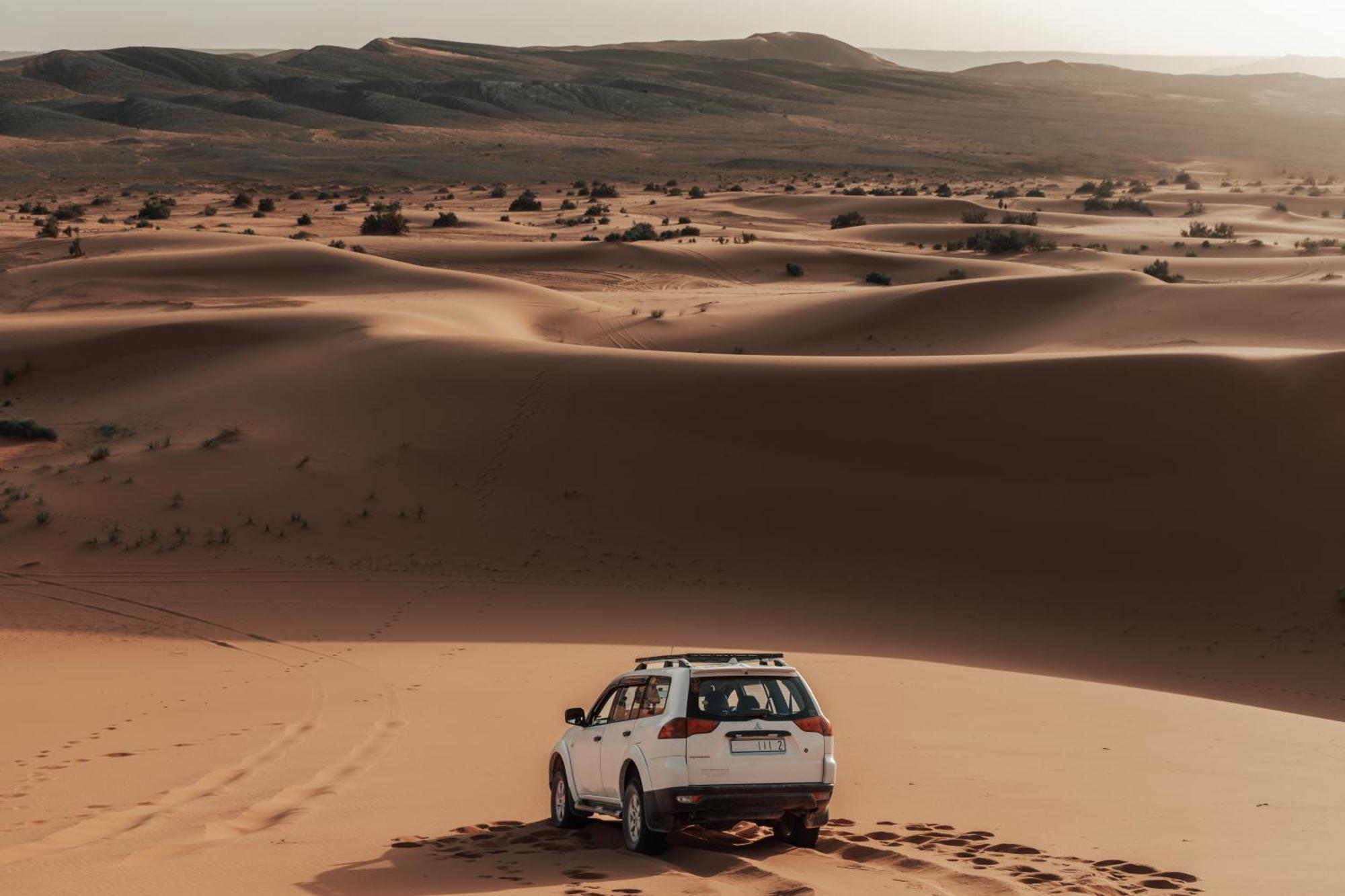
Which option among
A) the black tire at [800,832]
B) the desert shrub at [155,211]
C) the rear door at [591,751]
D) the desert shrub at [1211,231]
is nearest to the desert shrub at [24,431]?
the rear door at [591,751]

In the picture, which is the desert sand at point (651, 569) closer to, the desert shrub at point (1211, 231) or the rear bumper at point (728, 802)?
the rear bumper at point (728, 802)

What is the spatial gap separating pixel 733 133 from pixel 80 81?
51.4 metres

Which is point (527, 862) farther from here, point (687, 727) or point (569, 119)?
point (569, 119)

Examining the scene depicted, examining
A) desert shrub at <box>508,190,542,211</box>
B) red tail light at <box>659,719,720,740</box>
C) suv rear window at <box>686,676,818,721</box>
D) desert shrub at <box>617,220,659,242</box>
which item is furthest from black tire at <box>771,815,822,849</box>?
desert shrub at <box>508,190,542,211</box>

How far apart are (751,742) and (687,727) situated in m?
0.38

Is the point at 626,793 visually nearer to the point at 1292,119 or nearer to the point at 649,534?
the point at 649,534

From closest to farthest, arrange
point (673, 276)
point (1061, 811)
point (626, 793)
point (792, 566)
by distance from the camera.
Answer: point (626, 793)
point (1061, 811)
point (792, 566)
point (673, 276)

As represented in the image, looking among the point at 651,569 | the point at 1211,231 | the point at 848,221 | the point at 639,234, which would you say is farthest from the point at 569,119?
the point at 651,569

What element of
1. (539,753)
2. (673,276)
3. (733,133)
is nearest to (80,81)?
(733,133)

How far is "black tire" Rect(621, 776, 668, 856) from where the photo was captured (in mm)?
8797

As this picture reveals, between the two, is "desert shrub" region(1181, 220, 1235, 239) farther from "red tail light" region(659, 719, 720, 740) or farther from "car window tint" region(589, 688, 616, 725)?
"red tail light" region(659, 719, 720, 740)

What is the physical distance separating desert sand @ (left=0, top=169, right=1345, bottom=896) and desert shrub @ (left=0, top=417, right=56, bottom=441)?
0.96 ft

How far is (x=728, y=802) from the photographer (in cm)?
869

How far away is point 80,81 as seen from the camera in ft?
385
